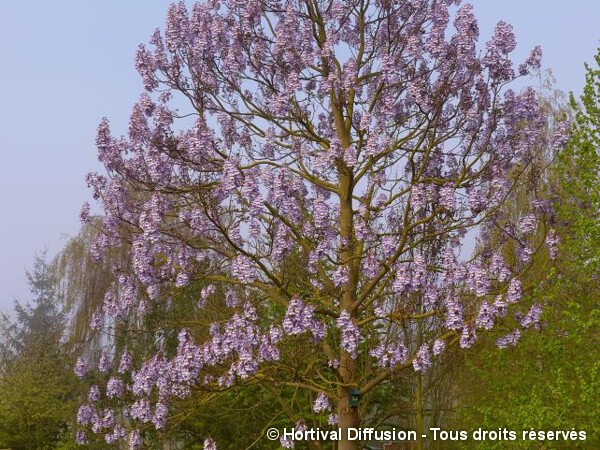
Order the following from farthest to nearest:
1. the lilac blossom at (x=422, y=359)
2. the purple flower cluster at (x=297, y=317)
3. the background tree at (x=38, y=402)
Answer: the background tree at (x=38, y=402), the lilac blossom at (x=422, y=359), the purple flower cluster at (x=297, y=317)

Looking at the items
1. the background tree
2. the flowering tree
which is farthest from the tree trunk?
the background tree

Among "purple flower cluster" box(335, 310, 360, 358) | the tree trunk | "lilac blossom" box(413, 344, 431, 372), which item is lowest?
the tree trunk

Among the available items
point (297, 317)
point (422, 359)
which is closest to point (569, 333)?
point (422, 359)

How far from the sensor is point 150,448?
22156mm

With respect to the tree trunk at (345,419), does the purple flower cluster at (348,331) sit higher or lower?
higher

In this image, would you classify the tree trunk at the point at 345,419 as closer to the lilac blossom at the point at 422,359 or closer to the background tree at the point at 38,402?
the lilac blossom at the point at 422,359

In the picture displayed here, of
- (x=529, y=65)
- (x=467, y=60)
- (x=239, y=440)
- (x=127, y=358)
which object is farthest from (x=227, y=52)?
(x=239, y=440)

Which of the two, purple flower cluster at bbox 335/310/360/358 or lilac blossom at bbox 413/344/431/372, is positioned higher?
purple flower cluster at bbox 335/310/360/358

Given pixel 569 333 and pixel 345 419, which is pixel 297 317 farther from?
pixel 569 333

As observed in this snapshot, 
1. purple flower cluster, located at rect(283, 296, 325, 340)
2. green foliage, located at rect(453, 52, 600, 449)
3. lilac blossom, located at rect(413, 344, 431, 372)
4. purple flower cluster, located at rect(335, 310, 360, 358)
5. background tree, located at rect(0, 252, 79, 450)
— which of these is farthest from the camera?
background tree, located at rect(0, 252, 79, 450)

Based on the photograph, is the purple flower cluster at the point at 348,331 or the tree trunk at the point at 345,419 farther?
the tree trunk at the point at 345,419

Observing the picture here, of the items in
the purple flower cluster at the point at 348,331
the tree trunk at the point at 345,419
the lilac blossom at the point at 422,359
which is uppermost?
the purple flower cluster at the point at 348,331

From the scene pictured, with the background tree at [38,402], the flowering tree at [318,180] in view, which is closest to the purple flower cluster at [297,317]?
the flowering tree at [318,180]

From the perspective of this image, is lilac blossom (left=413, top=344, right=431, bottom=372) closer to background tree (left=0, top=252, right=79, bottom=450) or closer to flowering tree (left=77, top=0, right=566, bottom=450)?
flowering tree (left=77, top=0, right=566, bottom=450)
